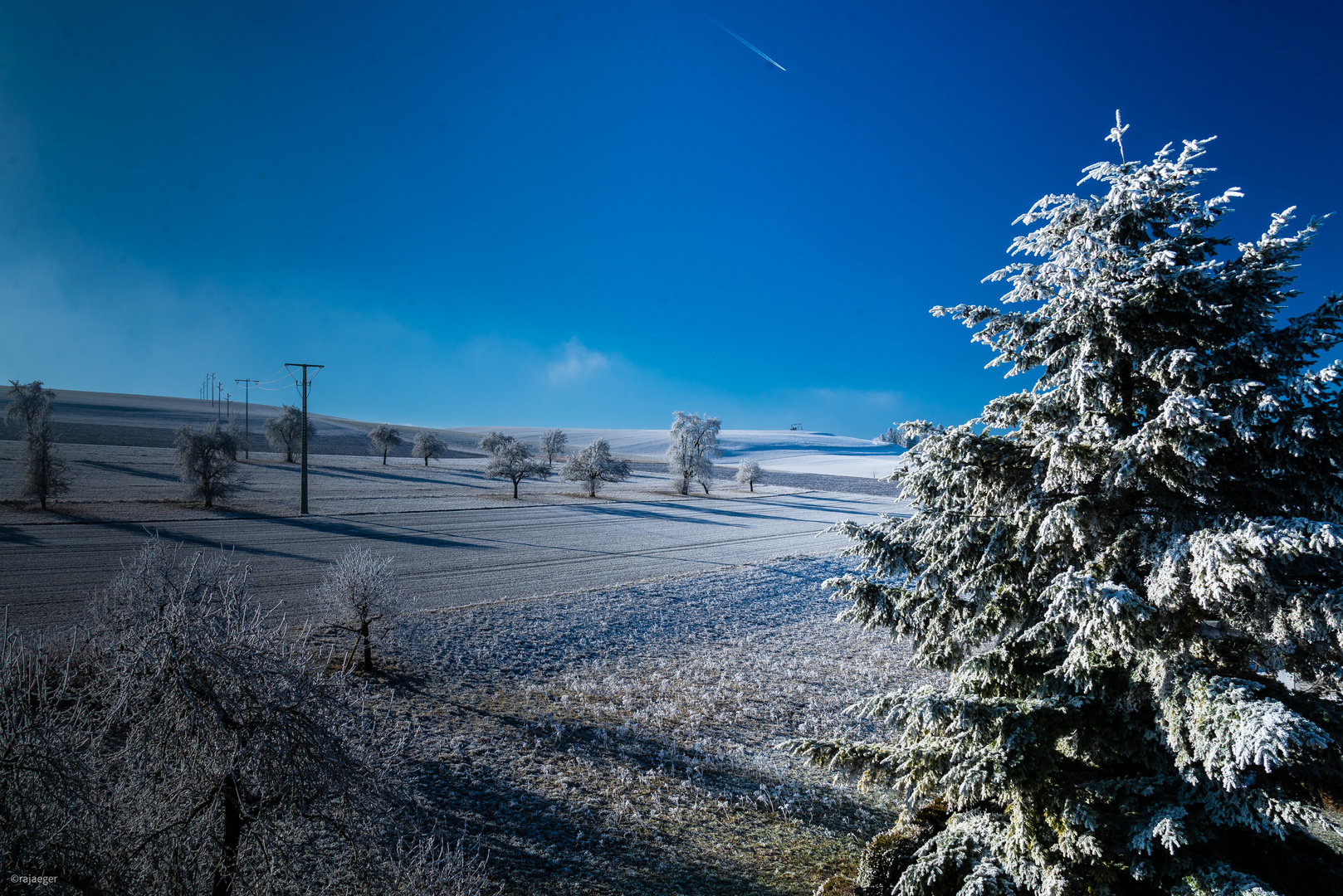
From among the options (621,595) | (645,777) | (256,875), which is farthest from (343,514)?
(256,875)

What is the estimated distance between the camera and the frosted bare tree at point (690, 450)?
72500mm

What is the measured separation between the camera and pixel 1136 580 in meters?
5.81

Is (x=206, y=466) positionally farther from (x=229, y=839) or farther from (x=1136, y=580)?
(x=1136, y=580)

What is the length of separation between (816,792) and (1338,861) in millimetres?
6696

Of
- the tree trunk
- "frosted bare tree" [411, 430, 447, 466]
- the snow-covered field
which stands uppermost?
"frosted bare tree" [411, 430, 447, 466]

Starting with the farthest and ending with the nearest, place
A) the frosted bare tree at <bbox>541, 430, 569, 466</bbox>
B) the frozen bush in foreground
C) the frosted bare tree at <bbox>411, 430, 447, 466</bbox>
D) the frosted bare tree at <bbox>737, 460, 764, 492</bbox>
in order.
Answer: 1. the frosted bare tree at <bbox>541, 430, 569, 466</bbox>
2. the frosted bare tree at <bbox>411, 430, 447, 466</bbox>
3. the frosted bare tree at <bbox>737, 460, 764, 492</bbox>
4. the frozen bush in foreground

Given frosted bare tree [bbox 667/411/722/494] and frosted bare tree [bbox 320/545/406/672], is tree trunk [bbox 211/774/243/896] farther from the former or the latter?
frosted bare tree [bbox 667/411/722/494]

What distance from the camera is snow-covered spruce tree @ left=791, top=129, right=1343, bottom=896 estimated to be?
194 inches

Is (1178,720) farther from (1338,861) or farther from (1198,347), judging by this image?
(1198,347)

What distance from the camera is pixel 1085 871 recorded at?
5395 mm

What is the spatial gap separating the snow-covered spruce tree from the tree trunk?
565 cm

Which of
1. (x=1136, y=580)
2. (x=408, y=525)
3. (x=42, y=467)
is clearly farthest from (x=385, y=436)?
(x=1136, y=580)

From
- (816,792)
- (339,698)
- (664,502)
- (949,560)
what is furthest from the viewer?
(664,502)

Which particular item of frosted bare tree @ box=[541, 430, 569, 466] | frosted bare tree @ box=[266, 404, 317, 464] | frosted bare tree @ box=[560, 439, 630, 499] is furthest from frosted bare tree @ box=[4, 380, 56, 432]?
frosted bare tree @ box=[541, 430, 569, 466]
